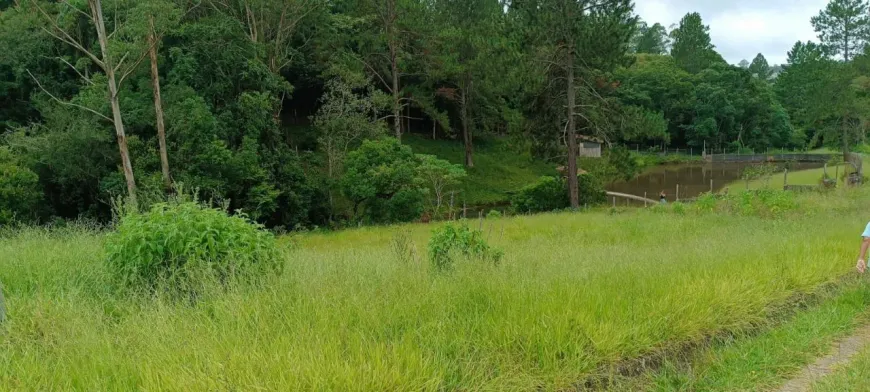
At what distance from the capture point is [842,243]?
7.71 metres

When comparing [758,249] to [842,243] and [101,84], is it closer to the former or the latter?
[842,243]

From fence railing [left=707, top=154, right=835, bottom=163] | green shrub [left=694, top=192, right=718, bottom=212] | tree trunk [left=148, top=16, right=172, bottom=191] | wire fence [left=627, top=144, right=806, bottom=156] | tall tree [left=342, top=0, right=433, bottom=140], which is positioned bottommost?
green shrub [left=694, top=192, right=718, bottom=212]

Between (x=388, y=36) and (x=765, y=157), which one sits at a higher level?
(x=388, y=36)

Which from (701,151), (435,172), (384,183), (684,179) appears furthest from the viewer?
(701,151)

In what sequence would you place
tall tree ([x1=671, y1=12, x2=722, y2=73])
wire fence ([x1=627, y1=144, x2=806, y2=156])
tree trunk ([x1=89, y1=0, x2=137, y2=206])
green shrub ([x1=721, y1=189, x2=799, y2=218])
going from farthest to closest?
→ tall tree ([x1=671, y1=12, x2=722, y2=73])
wire fence ([x1=627, y1=144, x2=806, y2=156])
tree trunk ([x1=89, y1=0, x2=137, y2=206])
green shrub ([x1=721, y1=189, x2=799, y2=218])

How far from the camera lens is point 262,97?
79.9ft

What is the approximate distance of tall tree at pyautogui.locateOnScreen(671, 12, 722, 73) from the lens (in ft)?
230

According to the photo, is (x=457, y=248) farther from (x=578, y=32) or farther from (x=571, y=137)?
(x=571, y=137)

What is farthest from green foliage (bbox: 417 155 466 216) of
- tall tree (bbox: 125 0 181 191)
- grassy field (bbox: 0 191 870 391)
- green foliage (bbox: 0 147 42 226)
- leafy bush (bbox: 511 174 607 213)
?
grassy field (bbox: 0 191 870 391)

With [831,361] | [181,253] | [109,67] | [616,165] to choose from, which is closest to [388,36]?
[616,165]

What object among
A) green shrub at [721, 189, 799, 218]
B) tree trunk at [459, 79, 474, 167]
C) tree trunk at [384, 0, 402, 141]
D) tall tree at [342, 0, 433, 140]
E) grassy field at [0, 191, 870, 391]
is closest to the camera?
grassy field at [0, 191, 870, 391]

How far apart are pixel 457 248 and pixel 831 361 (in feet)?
12.3

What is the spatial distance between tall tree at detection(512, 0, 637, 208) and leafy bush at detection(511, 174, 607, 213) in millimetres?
4945

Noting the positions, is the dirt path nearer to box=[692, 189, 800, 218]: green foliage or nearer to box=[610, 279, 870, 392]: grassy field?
box=[610, 279, 870, 392]: grassy field
